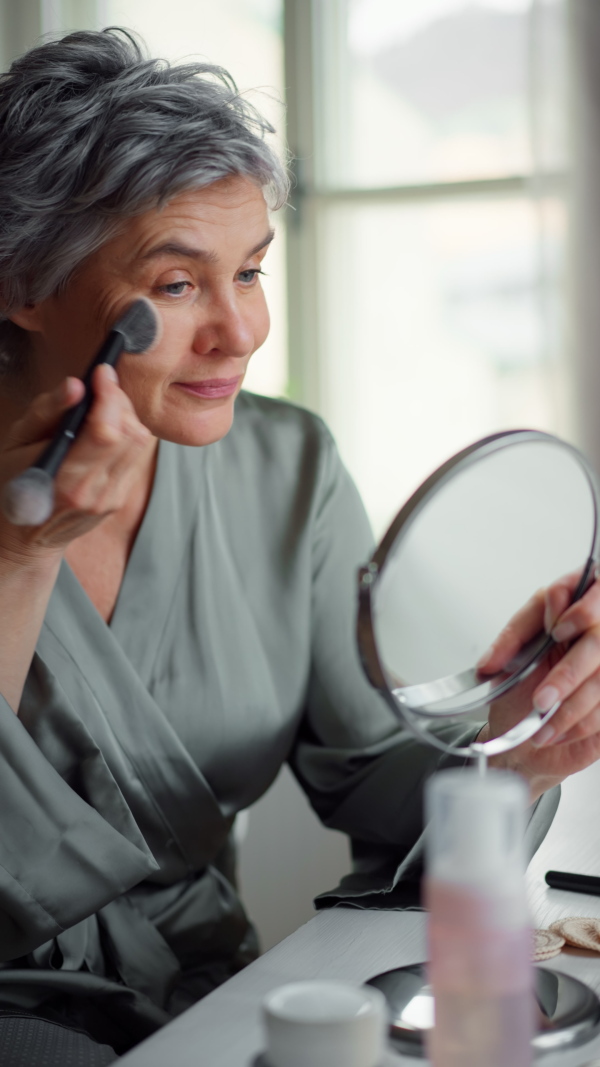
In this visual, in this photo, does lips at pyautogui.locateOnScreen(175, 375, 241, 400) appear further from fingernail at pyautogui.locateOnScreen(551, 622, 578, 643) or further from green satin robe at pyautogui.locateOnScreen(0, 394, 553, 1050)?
fingernail at pyautogui.locateOnScreen(551, 622, 578, 643)

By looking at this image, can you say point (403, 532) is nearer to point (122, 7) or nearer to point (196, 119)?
point (196, 119)

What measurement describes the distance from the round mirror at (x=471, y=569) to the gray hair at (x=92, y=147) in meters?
0.39

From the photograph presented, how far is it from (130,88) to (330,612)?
497mm

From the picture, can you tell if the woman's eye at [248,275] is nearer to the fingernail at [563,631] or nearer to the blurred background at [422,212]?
the fingernail at [563,631]

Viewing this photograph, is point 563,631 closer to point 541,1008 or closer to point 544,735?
point 544,735

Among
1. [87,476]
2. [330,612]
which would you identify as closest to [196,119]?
[87,476]

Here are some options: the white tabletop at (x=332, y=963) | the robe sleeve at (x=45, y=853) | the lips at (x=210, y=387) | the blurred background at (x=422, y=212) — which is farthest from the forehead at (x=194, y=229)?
the blurred background at (x=422, y=212)

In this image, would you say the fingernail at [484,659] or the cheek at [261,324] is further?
the cheek at [261,324]

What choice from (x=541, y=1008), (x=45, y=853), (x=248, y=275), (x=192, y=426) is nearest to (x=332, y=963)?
(x=541, y=1008)

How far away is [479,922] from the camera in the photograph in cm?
40

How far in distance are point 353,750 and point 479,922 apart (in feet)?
1.84

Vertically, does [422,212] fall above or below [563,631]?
above

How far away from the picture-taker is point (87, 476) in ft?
2.21

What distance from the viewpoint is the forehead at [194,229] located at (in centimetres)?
82
